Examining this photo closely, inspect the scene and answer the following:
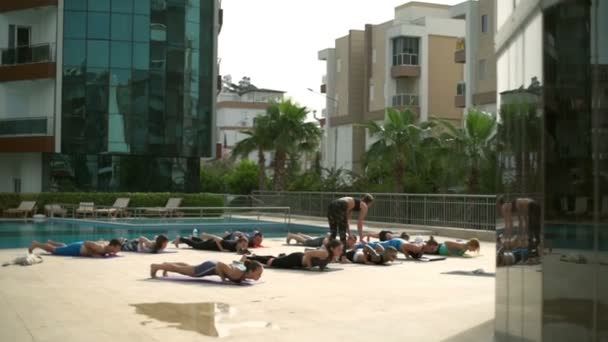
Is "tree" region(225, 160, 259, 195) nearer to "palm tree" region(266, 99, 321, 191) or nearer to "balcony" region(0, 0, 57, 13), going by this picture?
"palm tree" region(266, 99, 321, 191)

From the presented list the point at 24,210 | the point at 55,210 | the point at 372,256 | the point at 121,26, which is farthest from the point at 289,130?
the point at 372,256

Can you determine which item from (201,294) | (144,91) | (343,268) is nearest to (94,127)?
(144,91)

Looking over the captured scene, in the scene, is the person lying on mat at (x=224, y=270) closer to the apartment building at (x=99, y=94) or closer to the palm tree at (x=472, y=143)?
the palm tree at (x=472, y=143)

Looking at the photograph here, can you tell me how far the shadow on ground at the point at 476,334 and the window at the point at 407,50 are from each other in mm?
56810

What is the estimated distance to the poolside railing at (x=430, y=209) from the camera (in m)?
26.6

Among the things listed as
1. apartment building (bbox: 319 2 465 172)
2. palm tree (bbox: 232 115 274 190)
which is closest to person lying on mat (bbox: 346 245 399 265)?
palm tree (bbox: 232 115 274 190)

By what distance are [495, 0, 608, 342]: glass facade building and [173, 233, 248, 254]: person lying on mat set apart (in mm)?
12516

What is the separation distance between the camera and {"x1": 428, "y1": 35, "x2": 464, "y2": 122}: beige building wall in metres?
64.0

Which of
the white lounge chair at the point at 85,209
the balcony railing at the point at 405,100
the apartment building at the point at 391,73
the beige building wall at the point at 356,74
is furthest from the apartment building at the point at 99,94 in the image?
the beige building wall at the point at 356,74

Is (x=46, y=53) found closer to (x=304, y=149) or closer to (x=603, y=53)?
(x=304, y=149)

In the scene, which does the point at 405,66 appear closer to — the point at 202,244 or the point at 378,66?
the point at 378,66

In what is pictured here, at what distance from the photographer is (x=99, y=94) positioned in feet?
136

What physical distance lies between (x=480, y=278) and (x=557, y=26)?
936cm

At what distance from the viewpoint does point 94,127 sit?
41375 millimetres
